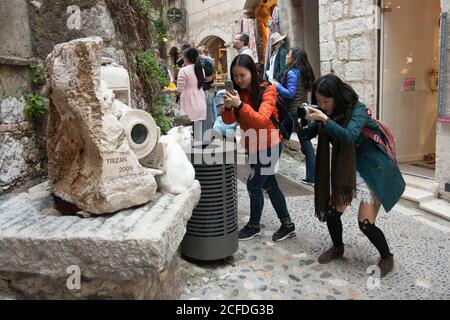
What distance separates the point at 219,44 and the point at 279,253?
46.6 ft

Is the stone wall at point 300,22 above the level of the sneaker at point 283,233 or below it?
above

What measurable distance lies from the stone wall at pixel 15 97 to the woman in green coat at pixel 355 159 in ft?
8.07

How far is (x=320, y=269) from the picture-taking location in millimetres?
3289

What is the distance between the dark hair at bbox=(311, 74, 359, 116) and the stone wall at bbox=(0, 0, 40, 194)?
2520mm

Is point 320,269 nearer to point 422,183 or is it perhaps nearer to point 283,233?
point 283,233

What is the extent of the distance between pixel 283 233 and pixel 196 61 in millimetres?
3113

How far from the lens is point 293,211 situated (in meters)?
4.58

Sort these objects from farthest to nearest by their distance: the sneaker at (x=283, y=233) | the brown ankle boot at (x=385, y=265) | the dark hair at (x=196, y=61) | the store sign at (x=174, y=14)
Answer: the store sign at (x=174, y=14) < the dark hair at (x=196, y=61) < the sneaker at (x=283, y=233) < the brown ankle boot at (x=385, y=265)

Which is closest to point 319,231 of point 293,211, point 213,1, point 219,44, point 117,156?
point 293,211

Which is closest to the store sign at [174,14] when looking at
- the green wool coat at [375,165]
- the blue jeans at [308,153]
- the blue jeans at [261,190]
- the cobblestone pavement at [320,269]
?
the blue jeans at [308,153]

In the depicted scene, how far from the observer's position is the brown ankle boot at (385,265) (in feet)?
10.3

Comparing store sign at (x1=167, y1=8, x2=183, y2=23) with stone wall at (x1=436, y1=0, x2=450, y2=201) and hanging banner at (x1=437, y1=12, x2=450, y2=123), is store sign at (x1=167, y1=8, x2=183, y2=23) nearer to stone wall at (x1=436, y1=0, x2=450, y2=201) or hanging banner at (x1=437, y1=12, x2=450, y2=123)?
hanging banner at (x1=437, y1=12, x2=450, y2=123)

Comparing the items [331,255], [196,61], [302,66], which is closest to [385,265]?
[331,255]

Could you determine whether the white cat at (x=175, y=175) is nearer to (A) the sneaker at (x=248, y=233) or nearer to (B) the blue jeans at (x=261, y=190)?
(B) the blue jeans at (x=261, y=190)
